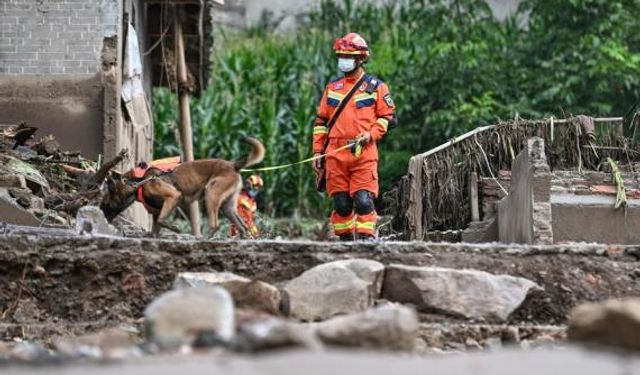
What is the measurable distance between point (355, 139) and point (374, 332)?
261 inches

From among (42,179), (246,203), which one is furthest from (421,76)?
(42,179)

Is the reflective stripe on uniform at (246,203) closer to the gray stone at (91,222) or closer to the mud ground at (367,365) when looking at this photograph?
the gray stone at (91,222)

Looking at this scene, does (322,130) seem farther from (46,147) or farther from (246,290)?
(246,290)

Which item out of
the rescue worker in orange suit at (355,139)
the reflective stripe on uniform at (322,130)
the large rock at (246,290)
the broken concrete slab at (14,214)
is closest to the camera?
the large rock at (246,290)

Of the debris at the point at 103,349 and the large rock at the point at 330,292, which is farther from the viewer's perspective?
the large rock at the point at 330,292

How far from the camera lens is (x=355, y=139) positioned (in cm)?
1163

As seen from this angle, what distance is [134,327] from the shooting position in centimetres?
872

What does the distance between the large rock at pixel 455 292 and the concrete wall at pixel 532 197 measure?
2.30m

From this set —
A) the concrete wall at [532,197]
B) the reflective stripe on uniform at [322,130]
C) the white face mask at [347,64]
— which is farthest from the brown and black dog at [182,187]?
the concrete wall at [532,197]

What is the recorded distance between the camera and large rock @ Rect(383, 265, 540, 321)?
869cm

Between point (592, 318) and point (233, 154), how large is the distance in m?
24.2

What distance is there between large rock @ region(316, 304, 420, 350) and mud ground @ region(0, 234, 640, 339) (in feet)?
12.9

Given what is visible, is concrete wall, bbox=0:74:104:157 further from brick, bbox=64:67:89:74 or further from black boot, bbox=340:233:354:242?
black boot, bbox=340:233:354:242

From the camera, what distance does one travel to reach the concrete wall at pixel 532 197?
36.4 feet
